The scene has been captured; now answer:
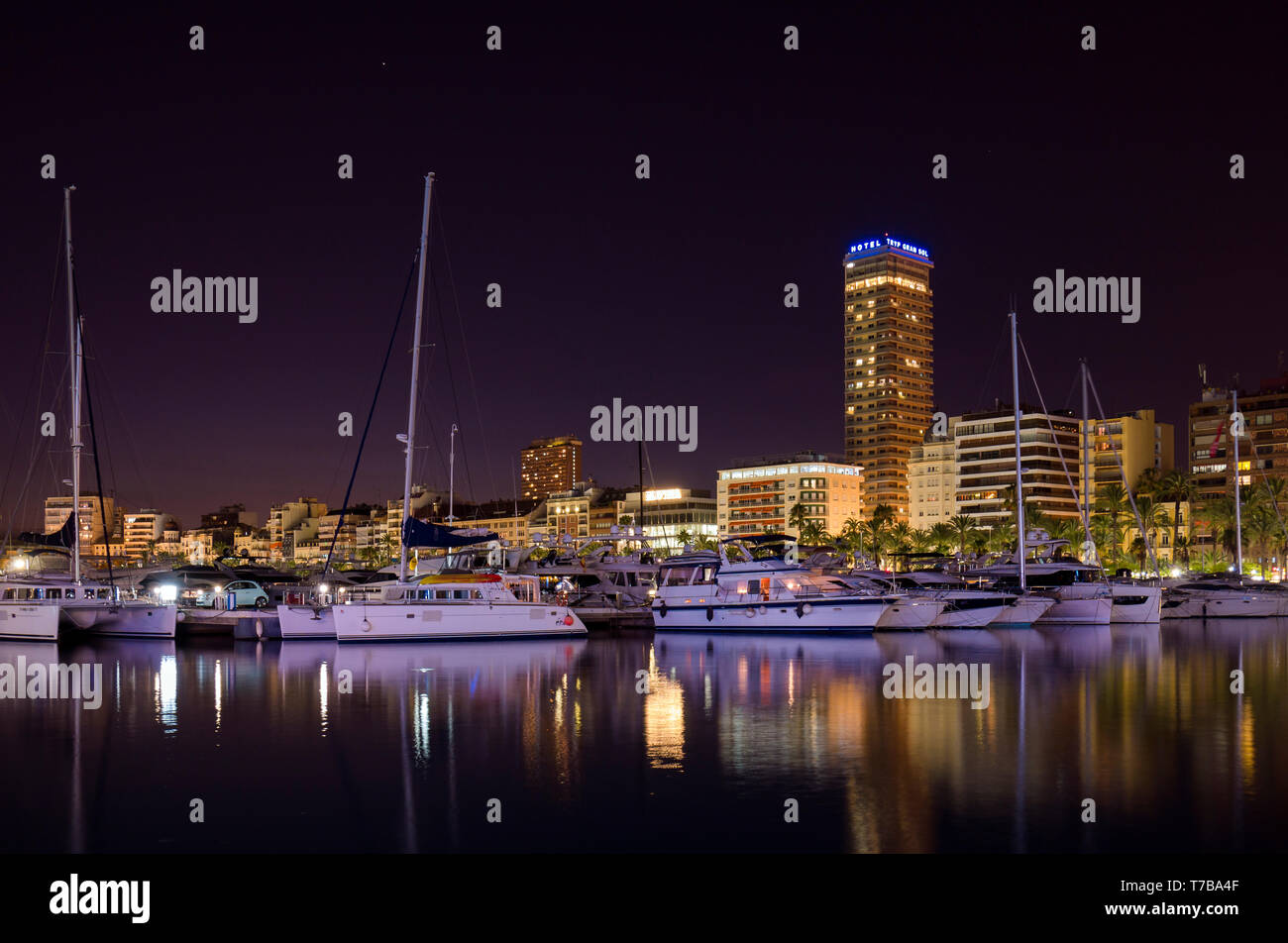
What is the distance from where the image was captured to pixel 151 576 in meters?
93.4

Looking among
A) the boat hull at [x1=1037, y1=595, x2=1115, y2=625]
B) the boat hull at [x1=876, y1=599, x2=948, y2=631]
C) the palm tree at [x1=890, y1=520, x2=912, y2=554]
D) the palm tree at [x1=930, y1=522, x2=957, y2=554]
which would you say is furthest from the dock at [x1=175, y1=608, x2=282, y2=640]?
the palm tree at [x1=890, y1=520, x2=912, y2=554]

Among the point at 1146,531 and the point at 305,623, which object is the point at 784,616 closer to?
the point at 305,623

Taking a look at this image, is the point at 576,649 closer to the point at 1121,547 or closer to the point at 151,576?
the point at 151,576

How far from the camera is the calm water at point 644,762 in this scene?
605 inches

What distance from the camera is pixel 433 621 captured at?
51500 millimetres

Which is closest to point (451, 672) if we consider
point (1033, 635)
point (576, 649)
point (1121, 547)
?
point (576, 649)

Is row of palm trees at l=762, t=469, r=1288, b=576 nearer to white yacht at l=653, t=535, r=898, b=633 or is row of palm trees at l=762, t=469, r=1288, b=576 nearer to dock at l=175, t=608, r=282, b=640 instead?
white yacht at l=653, t=535, r=898, b=633

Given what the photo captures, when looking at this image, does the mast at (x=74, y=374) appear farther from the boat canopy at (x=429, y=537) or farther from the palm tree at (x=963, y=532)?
the palm tree at (x=963, y=532)

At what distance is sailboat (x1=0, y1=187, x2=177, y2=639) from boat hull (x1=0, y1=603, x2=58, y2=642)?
95 millimetres

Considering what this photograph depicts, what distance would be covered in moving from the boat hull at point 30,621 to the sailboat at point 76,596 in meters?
0.09

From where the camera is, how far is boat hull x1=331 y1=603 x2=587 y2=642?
167ft

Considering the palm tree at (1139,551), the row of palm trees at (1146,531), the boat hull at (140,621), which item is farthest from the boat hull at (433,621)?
the palm tree at (1139,551)

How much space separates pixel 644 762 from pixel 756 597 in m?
39.4

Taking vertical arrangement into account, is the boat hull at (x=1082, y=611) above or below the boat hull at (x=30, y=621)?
below
